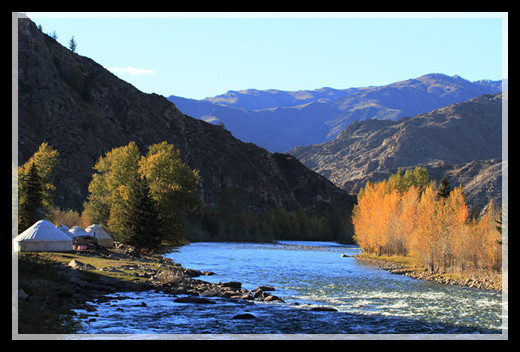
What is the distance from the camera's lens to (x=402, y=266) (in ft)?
218

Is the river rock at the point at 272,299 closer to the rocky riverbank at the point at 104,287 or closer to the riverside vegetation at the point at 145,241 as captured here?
the rocky riverbank at the point at 104,287

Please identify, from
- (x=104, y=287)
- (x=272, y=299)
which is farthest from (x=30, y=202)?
(x=272, y=299)

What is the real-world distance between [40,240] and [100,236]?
20.9m

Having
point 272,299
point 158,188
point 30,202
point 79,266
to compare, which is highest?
point 158,188

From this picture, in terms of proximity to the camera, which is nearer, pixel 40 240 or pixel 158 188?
pixel 40 240

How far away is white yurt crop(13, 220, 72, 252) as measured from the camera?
49688 millimetres

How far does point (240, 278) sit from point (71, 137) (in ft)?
324

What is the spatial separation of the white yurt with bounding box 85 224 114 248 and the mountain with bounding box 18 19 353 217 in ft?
160

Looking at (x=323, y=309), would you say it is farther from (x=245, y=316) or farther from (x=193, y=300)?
(x=193, y=300)

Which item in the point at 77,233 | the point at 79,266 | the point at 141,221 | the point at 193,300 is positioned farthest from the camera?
the point at 77,233

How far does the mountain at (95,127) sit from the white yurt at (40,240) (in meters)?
68.1

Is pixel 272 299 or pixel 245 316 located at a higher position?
pixel 245 316

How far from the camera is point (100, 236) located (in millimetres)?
70625
